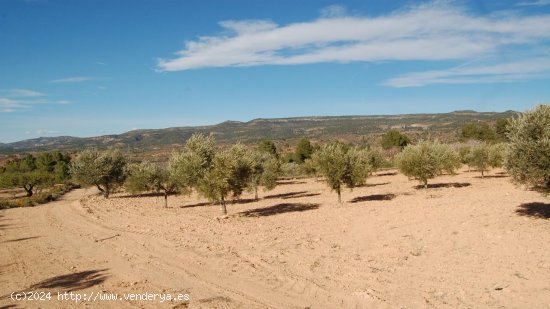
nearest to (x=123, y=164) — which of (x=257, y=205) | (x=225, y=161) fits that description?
(x=257, y=205)

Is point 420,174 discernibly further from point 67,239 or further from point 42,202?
point 42,202

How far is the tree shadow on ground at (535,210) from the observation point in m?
22.0

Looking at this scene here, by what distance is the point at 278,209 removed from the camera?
3338cm

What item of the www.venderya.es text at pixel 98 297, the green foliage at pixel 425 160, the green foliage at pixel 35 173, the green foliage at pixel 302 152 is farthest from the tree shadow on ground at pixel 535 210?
the green foliage at pixel 302 152

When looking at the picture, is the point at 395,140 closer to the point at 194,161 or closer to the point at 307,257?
the point at 194,161

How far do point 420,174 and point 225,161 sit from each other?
2200cm

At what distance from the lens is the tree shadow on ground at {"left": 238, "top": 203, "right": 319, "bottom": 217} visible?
3131 cm

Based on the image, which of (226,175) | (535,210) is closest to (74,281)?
(226,175)

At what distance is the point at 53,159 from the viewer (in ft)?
305

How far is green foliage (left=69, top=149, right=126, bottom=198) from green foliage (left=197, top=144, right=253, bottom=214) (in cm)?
2514

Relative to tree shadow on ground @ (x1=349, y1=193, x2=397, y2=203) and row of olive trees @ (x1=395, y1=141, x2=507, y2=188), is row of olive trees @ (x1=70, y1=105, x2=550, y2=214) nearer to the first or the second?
row of olive trees @ (x1=395, y1=141, x2=507, y2=188)

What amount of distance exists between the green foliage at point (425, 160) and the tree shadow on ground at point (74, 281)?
3220cm

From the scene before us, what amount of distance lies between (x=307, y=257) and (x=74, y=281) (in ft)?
31.7

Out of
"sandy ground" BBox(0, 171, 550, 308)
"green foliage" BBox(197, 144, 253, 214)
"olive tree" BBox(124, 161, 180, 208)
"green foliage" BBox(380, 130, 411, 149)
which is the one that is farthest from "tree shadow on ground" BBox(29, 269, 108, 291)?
"green foliage" BBox(380, 130, 411, 149)
